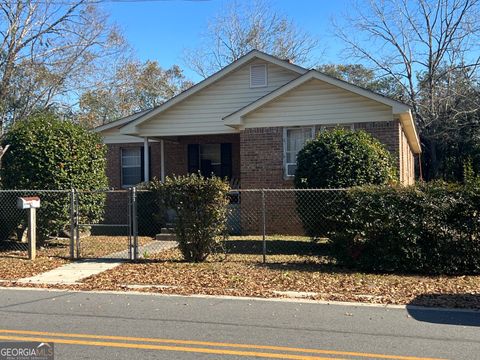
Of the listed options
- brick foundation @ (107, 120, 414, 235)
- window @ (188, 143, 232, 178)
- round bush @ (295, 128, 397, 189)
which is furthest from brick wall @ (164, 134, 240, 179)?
round bush @ (295, 128, 397, 189)

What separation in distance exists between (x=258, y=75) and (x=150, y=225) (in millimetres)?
6108

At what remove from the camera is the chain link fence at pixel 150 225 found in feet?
36.6

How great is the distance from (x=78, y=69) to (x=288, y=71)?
10823 millimetres

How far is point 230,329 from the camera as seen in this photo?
6.04 m

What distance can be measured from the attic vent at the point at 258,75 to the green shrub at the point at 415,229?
8.29m

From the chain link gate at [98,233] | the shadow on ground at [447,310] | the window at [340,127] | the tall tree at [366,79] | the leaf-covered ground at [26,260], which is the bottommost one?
the shadow on ground at [447,310]

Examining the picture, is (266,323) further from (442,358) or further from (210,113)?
(210,113)

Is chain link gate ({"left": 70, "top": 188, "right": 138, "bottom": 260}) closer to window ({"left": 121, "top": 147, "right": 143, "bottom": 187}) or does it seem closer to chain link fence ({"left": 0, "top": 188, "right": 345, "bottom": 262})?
chain link fence ({"left": 0, "top": 188, "right": 345, "bottom": 262})

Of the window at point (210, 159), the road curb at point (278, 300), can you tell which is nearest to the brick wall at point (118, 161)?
the window at point (210, 159)

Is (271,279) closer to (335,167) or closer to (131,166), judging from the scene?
(335,167)

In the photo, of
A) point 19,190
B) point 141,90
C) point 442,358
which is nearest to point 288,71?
point 19,190

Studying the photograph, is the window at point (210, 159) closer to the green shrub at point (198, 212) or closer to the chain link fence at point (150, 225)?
the chain link fence at point (150, 225)

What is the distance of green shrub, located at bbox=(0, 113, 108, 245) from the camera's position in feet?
40.2

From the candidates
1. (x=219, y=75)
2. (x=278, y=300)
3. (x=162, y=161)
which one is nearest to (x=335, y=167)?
(x=278, y=300)
